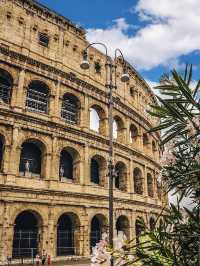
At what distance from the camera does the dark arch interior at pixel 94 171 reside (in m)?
20.5

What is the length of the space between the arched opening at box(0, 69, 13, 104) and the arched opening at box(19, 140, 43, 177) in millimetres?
2808

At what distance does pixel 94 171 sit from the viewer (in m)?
20.7

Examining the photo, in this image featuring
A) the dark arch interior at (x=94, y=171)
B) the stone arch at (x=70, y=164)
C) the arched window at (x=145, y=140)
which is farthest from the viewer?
the arched window at (x=145, y=140)

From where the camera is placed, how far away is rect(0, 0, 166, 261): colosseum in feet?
52.2

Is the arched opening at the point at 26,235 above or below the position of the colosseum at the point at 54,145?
below

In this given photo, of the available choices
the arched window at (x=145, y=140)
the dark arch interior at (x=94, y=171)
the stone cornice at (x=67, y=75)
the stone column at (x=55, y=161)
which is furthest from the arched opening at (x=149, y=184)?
the stone column at (x=55, y=161)

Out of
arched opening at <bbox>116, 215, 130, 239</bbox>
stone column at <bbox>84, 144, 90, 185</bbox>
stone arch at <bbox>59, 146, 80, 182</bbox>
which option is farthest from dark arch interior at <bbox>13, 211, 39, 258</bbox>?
arched opening at <bbox>116, 215, 130, 239</bbox>

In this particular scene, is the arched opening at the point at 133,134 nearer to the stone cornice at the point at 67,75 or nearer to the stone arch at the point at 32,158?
the stone cornice at the point at 67,75

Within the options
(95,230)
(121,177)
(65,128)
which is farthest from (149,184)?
(65,128)

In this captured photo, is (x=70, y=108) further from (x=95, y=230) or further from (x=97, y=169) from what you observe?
(x=95, y=230)

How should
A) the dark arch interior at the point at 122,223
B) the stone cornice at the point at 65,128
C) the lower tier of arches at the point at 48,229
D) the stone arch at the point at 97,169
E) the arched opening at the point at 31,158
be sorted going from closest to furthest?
the lower tier of arches at the point at 48,229 < the stone cornice at the point at 65,128 < the arched opening at the point at 31,158 < the stone arch at the point at 97,169 < the dark arch interior at the point at 122,223

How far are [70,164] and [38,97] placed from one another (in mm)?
4724

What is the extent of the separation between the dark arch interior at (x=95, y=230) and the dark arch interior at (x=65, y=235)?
1734 mm

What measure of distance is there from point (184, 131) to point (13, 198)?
13373 mm
